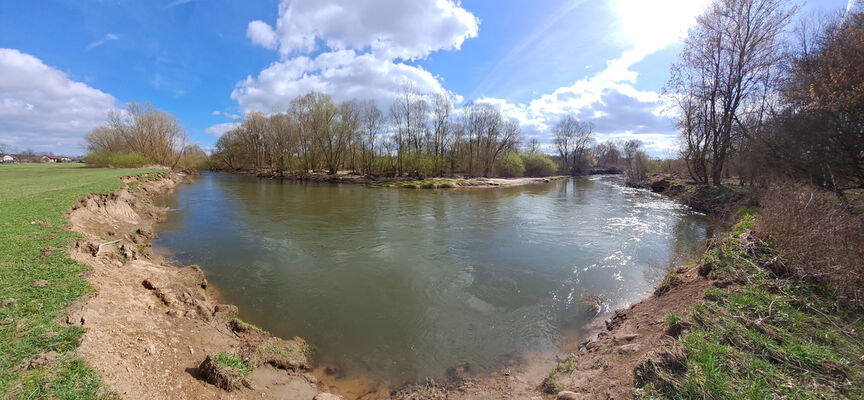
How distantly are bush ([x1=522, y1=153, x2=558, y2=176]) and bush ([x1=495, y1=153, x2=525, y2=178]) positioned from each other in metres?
7.82

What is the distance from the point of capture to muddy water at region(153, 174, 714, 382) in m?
5.99

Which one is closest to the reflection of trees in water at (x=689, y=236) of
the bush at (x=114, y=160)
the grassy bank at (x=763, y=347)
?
the grassy bank at (x=763, y=347)

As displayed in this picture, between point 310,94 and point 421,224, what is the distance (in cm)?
4430

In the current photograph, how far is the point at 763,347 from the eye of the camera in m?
3.81

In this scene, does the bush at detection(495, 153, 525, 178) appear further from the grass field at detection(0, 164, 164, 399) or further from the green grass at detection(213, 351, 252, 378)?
the green grass at detection(213, 351, 252, 378)

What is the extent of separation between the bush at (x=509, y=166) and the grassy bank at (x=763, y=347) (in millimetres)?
60994

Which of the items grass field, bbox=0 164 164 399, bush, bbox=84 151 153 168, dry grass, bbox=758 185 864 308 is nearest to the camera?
grass field, bbox=0 164 164 399

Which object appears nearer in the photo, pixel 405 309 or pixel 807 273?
pixel 807 273

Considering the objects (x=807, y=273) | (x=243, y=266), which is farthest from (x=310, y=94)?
(x=807, y=273)

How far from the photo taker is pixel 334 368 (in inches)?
206

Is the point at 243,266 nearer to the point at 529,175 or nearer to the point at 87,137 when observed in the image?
the point at 529,175

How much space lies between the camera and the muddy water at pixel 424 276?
5992mm

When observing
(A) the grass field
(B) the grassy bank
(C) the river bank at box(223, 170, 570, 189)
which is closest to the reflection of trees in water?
(B) the grassy bank

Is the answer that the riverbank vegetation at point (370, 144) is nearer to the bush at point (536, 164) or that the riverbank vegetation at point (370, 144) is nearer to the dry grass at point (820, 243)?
the bush at point (536, 164)
